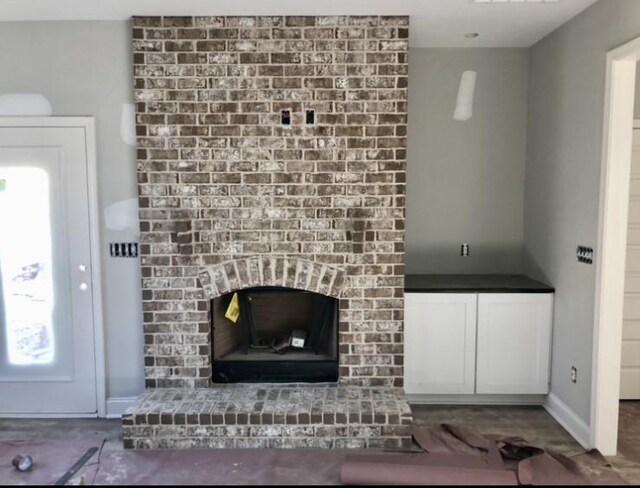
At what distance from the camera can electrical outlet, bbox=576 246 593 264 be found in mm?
2965

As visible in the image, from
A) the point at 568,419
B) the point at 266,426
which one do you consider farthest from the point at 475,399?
the point at 266,426

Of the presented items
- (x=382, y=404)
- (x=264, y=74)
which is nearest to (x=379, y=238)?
(x=382, y=404)

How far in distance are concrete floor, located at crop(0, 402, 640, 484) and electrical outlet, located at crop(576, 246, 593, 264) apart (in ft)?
3.82

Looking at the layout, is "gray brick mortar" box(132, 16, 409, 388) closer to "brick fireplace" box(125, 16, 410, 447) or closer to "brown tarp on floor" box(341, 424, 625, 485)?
"brick fireplace" box(125, 16, 410, 447)

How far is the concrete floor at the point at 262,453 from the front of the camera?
2.71 m

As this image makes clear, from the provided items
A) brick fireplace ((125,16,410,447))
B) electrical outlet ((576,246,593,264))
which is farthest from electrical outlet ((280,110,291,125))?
electrical outlet ((576,246,593,264))

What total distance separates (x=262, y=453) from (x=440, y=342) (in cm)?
148

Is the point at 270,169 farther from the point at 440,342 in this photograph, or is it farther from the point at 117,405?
the point at 117,405

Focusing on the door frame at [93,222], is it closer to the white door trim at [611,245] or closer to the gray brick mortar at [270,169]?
the gray brick mortar at [270,169]

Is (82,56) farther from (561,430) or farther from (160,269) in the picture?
(561,430)

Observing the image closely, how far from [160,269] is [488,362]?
2.44 m

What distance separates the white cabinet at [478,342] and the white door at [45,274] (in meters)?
2.34

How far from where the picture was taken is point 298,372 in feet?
11.2

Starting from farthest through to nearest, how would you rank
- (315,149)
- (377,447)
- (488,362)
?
(488,362) < (315,149) < (377,447)
